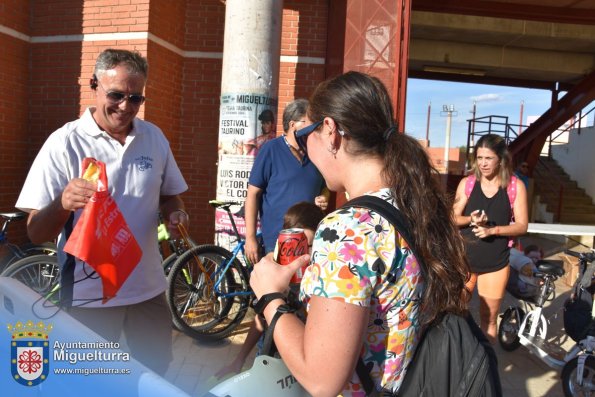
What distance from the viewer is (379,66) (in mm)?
6488

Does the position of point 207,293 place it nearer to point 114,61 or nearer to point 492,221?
point 492,221

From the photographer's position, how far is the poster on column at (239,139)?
549 centimetres

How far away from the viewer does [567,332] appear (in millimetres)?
3996

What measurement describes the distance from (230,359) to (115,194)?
273 cm

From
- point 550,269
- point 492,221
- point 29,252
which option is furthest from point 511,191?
point 29,252

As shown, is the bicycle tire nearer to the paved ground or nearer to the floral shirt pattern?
the paved ground

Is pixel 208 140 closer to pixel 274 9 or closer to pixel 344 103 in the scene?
pixel 274 9

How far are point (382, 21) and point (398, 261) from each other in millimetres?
5756

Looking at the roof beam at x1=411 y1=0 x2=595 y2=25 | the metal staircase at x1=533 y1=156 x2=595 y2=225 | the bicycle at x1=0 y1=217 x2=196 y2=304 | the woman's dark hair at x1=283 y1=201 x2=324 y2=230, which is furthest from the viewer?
the metal staircase at x1=533 y1=156 x2=595 y2=225

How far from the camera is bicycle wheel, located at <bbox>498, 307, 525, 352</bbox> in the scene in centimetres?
505

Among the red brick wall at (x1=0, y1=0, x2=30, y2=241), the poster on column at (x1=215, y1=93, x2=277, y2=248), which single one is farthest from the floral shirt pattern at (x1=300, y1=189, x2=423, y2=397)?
the red brick wall at (x1=0, y1=0, x2=30, y2=241)

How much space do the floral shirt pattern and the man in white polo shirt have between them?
1.15m

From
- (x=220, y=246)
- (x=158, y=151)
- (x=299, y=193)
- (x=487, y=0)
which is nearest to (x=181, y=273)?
(x=220, y=246)

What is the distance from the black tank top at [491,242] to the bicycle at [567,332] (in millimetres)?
688
